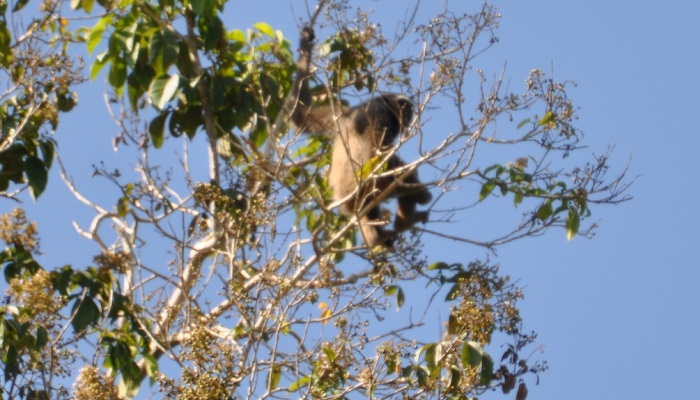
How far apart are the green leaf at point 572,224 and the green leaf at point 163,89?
2.67 metres

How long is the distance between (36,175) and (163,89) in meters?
1.00

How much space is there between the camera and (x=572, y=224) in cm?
682

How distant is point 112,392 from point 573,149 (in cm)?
320

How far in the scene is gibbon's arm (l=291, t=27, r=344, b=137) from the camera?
25.5 ft

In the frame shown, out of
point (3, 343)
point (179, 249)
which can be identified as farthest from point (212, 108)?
point (3, 343)

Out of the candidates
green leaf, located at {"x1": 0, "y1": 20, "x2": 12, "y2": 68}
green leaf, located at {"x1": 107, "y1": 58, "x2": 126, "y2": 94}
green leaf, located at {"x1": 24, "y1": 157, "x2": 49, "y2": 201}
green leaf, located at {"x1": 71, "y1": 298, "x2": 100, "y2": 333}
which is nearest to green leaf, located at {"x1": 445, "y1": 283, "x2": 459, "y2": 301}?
green leaf, located at {"x1": 71, "y1": 298, "x2": 100, "y2": 333}

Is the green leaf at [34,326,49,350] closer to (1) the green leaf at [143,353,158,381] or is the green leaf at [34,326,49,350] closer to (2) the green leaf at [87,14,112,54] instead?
(1) the green leaf at [143,353,158,381]

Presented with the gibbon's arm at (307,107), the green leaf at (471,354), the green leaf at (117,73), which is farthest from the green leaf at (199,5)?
the green leaf at (471,354)

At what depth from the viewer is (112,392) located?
5137mm

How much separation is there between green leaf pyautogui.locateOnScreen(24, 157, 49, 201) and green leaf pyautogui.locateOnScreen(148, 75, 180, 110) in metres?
0.85

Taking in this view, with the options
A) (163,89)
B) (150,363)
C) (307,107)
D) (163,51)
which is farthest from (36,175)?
(307,107)

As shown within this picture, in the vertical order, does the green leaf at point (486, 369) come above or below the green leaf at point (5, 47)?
below

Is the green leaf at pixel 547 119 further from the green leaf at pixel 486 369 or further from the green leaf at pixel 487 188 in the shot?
the green leaf at pixel 486 369

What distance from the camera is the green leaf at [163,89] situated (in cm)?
725
